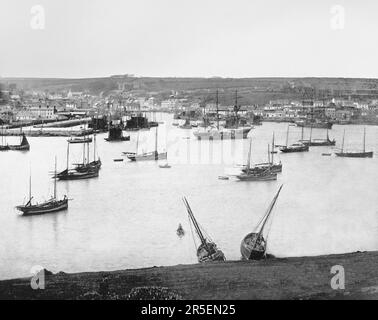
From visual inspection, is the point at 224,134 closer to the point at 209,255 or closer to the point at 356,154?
the point at 356,154

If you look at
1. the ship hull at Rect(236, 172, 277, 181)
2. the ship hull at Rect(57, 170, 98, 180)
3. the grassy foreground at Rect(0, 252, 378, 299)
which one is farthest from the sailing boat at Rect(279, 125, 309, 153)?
the grassy foreground at Rect(0, 252, 378, 299)

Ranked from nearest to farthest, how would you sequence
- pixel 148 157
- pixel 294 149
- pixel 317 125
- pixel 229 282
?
pixel 229 282 < pixel 148 157 < pixel 294 149 < pixel 317 125

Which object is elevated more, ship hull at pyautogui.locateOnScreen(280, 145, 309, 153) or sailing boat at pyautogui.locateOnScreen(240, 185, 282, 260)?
sailing boat at pyautogui.locateOnScreen(240, 185, 282, 260)

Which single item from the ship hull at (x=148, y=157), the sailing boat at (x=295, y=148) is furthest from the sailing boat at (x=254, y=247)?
the sailing boat at (x=295, y=148)

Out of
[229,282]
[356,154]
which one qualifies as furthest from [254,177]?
[229,282]

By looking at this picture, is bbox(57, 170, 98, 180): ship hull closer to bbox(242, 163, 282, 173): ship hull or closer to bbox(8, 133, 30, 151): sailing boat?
bbox(8, 133, 30, 151): sailing boat

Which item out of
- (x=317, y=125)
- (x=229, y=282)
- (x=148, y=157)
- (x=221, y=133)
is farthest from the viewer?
(x=221, y=133)
